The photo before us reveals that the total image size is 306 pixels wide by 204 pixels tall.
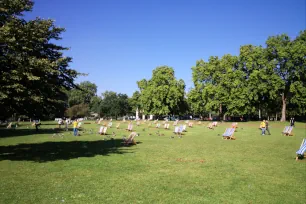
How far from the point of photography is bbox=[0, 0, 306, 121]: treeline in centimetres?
1213

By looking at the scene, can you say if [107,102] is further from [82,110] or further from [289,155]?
[289,155]

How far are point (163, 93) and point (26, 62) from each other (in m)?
61.0

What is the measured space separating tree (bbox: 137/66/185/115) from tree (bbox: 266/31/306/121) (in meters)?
25.6

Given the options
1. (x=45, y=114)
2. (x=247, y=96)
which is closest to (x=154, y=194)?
(x=45, y=114)

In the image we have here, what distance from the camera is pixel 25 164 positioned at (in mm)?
12289

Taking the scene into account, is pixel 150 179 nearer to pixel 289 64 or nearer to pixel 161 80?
pixel 289 64

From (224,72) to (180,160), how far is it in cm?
5521

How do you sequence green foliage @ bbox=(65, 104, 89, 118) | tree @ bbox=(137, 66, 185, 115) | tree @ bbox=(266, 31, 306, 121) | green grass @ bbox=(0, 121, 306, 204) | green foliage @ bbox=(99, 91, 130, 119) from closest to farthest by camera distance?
green grass @ bbox=(0, 121, 306, 204), tree @ bbox=(266, 31, 306, 121), tree @ bbox=(137, 66, 185, 115), green foliage @ bbox=(65, 104, 89, 118), green foliage @ bbox=(99, 91, 130, 119)

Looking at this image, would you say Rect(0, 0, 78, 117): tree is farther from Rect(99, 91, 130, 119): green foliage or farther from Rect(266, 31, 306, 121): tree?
Rect(99, 91, 130, 119): green foliage

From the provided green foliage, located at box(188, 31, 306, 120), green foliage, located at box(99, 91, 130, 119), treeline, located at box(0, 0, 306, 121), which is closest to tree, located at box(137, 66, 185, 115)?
treeline, located at box(0, 0, 306, 121)

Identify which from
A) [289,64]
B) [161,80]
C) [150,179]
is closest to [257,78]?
[289,64]

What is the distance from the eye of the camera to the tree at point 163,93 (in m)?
72.8

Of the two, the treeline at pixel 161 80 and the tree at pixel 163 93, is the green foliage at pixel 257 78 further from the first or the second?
the tree at pixel 163 93

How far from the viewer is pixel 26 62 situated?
12.2m
